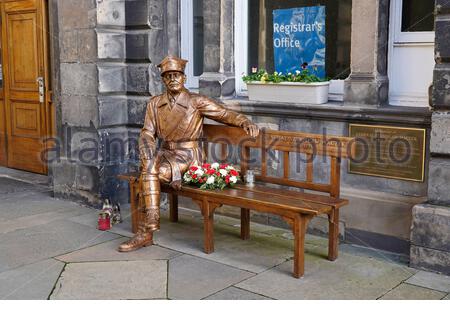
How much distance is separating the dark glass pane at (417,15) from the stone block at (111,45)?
→ 3243 millimetres

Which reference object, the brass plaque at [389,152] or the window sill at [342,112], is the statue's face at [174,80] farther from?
the brass plaque at [389,152]

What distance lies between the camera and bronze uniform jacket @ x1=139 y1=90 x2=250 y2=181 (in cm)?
602

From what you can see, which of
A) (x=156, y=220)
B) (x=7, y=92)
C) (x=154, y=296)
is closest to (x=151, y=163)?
(x=156, y=220)

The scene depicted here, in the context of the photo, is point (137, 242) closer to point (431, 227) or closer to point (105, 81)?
point (105, 81)

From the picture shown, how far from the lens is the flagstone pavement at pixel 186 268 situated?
4766mm

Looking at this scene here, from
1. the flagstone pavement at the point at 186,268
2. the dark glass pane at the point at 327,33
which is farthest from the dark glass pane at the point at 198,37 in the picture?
the flagstone pavement at the point at 186,268

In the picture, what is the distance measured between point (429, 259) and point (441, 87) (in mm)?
1425

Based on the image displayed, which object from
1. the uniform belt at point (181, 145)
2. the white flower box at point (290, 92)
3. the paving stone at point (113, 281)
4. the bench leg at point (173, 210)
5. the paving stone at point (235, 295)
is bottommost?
the paving stone at point (235, 295)

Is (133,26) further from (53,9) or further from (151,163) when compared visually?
(151,163)

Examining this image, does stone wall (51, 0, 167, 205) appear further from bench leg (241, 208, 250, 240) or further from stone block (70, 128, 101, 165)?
bench leg (241, 208, 250, 240)

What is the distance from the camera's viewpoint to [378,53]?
5.82m

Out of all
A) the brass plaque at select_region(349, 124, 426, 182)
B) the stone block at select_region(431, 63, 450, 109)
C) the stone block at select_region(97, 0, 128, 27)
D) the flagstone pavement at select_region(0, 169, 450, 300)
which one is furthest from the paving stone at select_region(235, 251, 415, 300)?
the stone block at select_region(97, 0, 128, 27)

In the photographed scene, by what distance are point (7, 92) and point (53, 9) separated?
232cm

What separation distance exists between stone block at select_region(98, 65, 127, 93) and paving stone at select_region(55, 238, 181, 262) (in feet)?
6.93
